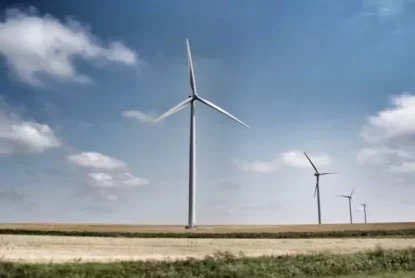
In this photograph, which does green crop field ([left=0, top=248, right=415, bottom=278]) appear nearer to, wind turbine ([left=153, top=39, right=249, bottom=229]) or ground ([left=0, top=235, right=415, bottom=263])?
ground ([left=0, top=235, right=415, bottom=263])

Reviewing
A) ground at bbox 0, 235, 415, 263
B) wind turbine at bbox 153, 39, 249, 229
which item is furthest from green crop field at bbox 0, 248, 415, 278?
wind turbine at bbox 153, 39, 249, 229

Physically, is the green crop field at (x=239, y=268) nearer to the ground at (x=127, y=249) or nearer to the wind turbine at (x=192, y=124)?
the ground at (x=127, y=249)

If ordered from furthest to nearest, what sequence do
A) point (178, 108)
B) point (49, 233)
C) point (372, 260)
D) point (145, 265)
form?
point (178, 108) → point (49, 233) → point (372, 260) → point (145, 265)

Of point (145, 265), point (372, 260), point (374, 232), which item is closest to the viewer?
point (145, 265)

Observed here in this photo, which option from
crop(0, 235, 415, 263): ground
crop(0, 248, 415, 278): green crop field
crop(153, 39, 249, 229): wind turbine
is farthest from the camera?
crop(153, 39, 249, 229): wind turbine

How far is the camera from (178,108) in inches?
3834

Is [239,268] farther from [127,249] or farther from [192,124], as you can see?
[192,124]

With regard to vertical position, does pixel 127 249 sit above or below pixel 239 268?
above

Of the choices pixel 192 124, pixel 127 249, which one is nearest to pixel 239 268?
pixel 127 249

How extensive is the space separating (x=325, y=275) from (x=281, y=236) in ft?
161

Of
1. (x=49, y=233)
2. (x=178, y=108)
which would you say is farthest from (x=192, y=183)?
(x=49, y=233)

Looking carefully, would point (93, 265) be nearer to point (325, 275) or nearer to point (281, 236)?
point (325, 275)

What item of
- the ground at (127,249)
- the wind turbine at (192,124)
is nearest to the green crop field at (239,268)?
the ground at (127,249)

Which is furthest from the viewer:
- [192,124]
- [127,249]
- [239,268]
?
[192,124]
